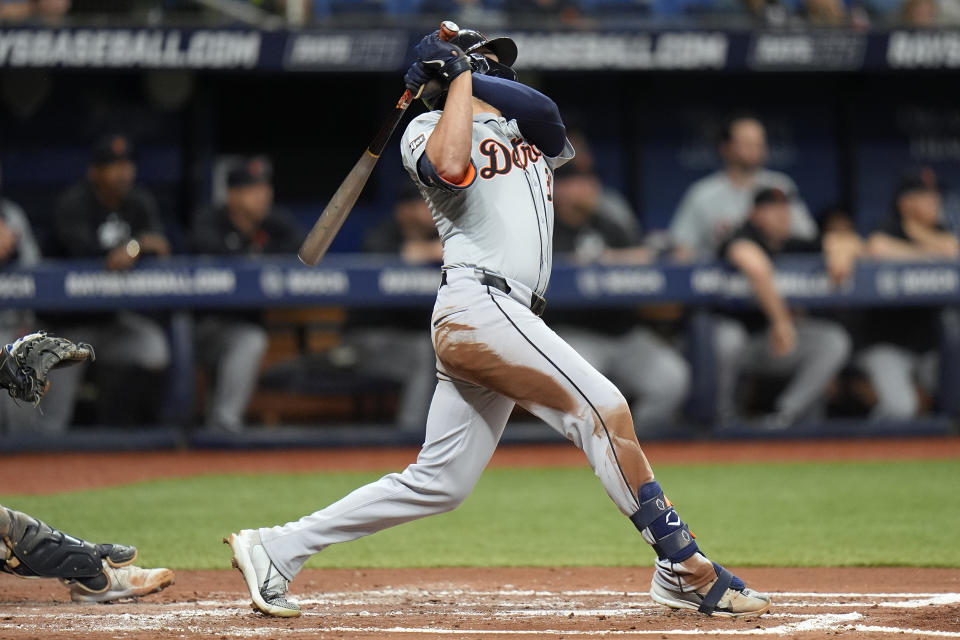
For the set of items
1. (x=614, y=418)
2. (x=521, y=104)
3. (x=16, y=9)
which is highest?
(x=16, y=9)

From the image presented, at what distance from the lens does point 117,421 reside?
830cm

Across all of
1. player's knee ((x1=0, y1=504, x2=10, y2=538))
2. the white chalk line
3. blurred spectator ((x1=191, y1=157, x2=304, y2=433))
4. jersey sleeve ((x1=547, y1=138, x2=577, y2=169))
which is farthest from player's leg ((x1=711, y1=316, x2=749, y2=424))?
player's knee ((x1=0, y1=504, x2=10, y2=538))

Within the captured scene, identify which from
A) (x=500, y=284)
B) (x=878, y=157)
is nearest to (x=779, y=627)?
(x=500, y=284)

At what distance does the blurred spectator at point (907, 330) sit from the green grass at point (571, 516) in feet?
3.80

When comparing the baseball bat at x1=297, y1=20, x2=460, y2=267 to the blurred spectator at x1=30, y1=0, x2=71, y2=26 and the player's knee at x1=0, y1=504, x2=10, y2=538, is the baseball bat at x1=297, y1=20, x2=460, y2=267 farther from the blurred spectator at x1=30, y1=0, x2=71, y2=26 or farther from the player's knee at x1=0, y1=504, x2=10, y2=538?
the blurred spectator at x1=30, y1=0, x2=71, y2=26

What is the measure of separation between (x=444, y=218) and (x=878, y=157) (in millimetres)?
8700

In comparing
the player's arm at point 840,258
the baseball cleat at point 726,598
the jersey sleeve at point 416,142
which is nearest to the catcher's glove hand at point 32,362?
the jersey sleeve at point 416,142

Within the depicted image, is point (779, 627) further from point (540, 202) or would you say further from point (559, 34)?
point (559, 34)

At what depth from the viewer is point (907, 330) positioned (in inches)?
342

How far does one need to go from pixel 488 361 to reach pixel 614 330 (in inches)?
206

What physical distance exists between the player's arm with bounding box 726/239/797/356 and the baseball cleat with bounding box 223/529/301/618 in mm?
5214

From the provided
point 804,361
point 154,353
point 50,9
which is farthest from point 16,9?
point 804,361

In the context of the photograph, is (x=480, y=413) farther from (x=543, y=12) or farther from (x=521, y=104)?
(x=543, y=12)

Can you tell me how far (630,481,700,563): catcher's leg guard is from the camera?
3430mm
